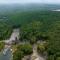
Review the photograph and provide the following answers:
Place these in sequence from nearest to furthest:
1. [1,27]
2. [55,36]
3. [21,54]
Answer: [21,54], [55,36], [1,27]

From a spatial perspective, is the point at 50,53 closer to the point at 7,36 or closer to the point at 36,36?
the point at 36,36

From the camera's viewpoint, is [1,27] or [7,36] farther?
[1,27]

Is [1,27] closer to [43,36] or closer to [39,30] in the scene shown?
[39,30]

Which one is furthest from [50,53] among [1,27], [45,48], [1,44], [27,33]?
[1,27]

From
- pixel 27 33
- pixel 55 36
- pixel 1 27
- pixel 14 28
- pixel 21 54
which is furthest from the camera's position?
pixel 14 28

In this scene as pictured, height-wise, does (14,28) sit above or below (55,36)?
below

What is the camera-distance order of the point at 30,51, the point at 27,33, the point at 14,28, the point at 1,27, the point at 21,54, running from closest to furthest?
the point at 21,54, the point at 30,51, the point at 27,33, the point at 1,27, the point at 14,28

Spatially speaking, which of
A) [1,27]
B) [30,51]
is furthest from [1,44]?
[1,27]

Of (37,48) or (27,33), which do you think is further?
(27,33)

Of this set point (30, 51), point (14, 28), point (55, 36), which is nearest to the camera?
point (30, 51)
